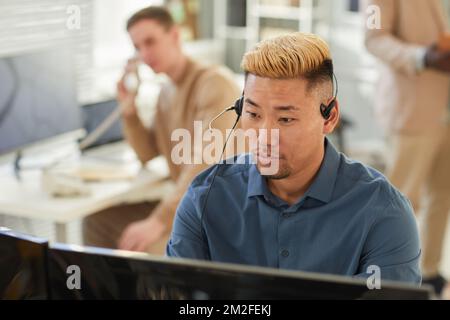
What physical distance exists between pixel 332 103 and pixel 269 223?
0.26 m

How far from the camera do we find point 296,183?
4.55ft

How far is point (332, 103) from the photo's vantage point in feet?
4.48

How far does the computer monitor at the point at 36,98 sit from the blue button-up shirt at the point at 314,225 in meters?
1.19

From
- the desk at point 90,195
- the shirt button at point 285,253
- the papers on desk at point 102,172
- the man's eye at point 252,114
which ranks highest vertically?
the man's eye at point 252,114

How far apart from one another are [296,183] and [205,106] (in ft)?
3.34

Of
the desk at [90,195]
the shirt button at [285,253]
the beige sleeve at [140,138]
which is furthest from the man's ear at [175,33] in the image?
the shirt button at [285,253]

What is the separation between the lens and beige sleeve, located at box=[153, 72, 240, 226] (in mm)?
2287

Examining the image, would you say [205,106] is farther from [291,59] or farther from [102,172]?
[291,59]

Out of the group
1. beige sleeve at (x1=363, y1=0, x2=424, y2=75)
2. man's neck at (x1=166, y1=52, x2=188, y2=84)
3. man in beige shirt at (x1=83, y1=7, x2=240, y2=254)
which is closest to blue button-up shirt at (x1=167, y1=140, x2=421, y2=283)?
man in beige shirt at (x1=83, y1=7, x2=240, y2=254)

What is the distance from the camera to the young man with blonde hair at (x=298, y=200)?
129cm

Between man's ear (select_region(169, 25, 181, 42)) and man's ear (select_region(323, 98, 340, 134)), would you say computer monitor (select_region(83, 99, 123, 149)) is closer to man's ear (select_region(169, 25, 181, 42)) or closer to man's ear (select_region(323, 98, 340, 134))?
man's ear (select_region(169, 25, 181, 42))

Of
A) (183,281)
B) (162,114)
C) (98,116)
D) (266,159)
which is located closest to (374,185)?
(266,159)

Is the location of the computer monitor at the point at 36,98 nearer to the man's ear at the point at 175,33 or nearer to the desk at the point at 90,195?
the desk at the point at 90,195
